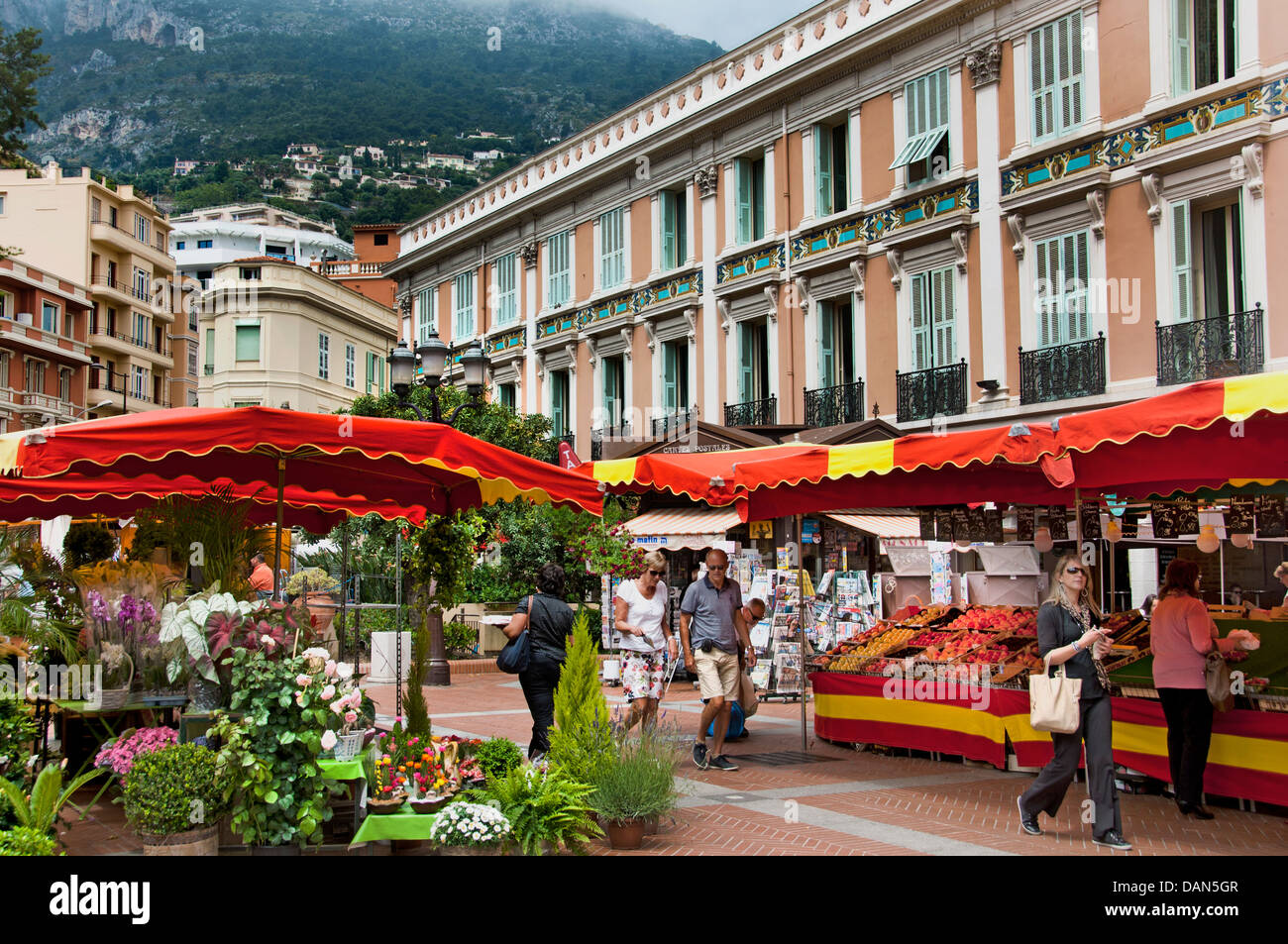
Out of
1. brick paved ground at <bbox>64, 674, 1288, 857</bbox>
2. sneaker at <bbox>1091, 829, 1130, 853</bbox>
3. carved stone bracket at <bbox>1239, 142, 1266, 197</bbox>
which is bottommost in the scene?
brick paved ground at <bbox>64, 674, 1288, 857</bbox>

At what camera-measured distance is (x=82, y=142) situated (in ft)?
506

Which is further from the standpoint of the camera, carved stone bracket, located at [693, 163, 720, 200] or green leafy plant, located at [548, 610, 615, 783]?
carved stone bracket, located at [693, 163, 720, 200]

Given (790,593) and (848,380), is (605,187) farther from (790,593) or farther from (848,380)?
(790,593)

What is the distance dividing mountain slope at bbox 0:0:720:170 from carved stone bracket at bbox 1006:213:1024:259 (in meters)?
111

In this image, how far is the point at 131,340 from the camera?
210ft

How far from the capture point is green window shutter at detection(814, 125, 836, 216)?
2388cm

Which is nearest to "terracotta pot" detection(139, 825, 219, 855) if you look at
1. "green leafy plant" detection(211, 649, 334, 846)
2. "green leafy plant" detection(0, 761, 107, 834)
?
"green leafy plant" detection(211, 649, 334, 846)

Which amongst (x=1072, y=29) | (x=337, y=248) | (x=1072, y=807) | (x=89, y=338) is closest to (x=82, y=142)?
(x=337, y=248)

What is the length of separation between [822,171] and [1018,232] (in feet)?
17.4

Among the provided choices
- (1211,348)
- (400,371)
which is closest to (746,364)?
(1211,348)

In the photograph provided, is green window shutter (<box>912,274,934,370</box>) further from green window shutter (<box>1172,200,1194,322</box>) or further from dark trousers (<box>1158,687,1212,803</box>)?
dark trousers (<box>1158,687,1212,803</box>)

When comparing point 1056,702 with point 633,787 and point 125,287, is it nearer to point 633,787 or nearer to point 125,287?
point 633,787

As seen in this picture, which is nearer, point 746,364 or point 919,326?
point 919,326

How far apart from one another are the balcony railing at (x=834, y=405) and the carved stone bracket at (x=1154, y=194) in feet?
21.2
